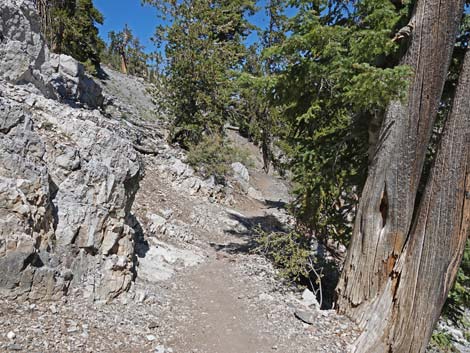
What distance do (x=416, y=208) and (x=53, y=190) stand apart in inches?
226

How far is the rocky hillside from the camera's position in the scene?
4086mm

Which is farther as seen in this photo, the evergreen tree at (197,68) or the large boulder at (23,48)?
the evergreen tree at (197,68)

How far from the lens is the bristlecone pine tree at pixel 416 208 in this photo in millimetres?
4477

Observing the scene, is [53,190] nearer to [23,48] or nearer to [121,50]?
[23,48]

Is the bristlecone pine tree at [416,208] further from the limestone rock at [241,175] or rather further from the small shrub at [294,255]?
the limestone rock at [241,175]

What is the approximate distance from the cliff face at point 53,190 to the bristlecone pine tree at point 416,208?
399 centimetres

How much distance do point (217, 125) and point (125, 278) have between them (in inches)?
419

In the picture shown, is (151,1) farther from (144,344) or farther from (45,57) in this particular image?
(144,344)

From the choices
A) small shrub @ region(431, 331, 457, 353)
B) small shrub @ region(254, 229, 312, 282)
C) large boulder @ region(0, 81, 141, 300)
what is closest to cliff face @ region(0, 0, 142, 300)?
large boulder @ region(0, 81, 141, 300)

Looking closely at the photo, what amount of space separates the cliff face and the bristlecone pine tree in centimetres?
399

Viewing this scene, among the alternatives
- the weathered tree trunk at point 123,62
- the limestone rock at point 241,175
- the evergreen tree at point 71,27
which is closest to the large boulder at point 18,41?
the evergreen tree at point 71,27

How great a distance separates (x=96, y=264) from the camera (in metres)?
5.16

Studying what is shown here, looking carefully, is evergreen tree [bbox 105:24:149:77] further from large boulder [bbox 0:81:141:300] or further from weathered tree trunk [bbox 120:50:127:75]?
large boulder [bbox 0:81:141:300]

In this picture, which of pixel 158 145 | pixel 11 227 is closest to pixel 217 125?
pixel 158 145
